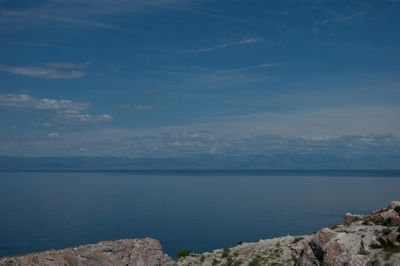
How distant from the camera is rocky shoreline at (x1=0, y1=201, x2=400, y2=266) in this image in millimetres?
25531

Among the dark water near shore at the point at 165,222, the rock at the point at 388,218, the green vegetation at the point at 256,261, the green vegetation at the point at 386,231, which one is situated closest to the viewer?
the green vegetation at the point at 386,231

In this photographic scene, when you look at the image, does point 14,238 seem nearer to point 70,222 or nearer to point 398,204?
point 70,222

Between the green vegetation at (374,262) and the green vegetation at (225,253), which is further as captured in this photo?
the green vegetation at (225,253)

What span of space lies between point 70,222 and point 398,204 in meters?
120

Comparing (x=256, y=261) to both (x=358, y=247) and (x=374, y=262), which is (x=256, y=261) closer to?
(x=358, y=247)

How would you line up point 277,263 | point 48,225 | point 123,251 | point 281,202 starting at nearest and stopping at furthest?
point 277,263 → point 123,251 → point 48,225 → point 281,202

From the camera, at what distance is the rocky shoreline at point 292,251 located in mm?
25531

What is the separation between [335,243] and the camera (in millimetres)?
26000

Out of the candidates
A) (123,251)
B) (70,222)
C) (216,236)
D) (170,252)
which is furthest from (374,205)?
(123,251)

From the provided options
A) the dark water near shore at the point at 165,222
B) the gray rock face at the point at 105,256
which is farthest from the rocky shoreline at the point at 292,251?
the dark water near shore at the point at 165,222

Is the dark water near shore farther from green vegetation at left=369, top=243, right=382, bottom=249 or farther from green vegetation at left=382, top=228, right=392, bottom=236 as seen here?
green vegetation at left=369, top=243, right=382, bottom=249

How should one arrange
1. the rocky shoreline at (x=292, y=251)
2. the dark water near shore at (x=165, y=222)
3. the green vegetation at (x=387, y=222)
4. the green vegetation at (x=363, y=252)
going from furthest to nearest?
the dark water near shore at (x=165, y=222) < the green vegetation at (x=387, y=222) < the rocky shoreline at (x=292, y=251) < the green vegetation at (x=363, y=252)

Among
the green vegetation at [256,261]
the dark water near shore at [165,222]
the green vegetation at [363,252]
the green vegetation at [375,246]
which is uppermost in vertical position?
the green vegetation at [375,246]

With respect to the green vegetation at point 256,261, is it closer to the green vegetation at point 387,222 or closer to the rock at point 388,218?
the rock at point 388,218
